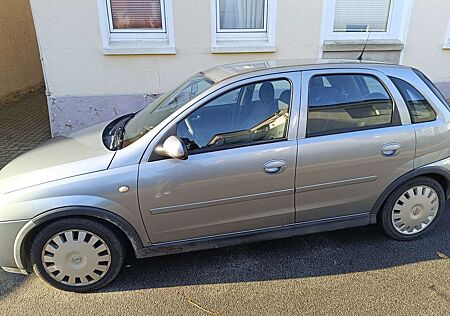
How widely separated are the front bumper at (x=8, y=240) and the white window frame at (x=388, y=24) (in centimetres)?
555

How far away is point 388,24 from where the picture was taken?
627 centimetres

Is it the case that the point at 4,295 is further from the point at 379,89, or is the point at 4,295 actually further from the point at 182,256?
the point at 379,89

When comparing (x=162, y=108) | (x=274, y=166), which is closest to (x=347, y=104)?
(x=274, y=166)

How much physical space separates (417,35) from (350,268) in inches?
214

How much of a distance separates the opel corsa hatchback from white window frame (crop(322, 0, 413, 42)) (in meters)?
3.42

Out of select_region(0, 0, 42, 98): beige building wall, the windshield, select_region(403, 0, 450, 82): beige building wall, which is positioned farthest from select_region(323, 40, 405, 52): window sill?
select_region(0, 0, 42, 98): beige building wall

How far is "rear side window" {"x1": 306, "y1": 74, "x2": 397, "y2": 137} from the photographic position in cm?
255

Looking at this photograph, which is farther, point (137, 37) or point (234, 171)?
point (137, 37)

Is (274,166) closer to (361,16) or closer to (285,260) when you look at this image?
(285,260)

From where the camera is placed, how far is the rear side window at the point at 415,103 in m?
2.71

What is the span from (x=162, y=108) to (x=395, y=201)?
2166 mm

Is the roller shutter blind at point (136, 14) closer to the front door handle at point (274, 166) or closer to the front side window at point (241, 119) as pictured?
the front side window at point (241, 119)

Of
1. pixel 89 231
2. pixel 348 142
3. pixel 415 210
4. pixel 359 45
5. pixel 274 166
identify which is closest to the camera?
pixel 89 231

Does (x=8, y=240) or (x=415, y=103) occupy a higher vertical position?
(x=415, y=103)
